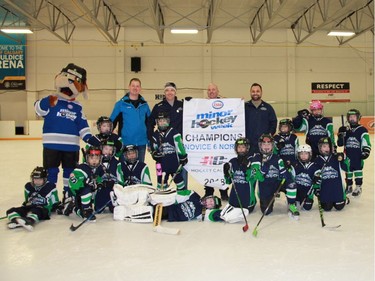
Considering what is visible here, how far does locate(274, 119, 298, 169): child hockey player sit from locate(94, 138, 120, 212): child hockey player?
176cm

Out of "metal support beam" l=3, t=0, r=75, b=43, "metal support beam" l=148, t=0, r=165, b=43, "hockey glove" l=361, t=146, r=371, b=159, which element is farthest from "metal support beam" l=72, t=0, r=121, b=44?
"hockey glove" l=361, t=146, r=371, b=159

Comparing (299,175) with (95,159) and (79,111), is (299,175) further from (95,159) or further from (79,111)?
(79,111)

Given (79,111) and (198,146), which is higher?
(79,111)

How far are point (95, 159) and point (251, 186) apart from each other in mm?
1511

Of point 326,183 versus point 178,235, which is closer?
point 178,235

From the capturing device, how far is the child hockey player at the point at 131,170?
3752 millimetres

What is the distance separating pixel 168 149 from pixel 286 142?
1.32 metres

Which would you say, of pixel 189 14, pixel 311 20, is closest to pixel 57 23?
pixel 189 14

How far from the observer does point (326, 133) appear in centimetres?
429

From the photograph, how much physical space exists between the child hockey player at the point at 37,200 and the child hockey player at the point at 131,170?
657mm

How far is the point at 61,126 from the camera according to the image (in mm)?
3912

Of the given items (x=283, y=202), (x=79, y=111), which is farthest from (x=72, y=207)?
(x=283, y=202)

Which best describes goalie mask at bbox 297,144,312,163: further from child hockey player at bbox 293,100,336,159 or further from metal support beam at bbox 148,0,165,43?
metal support beam at bbox 148,0,165,43

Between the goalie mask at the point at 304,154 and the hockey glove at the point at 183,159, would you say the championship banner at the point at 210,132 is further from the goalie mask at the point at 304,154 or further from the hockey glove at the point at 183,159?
the goalie mask at the point at 304,154
